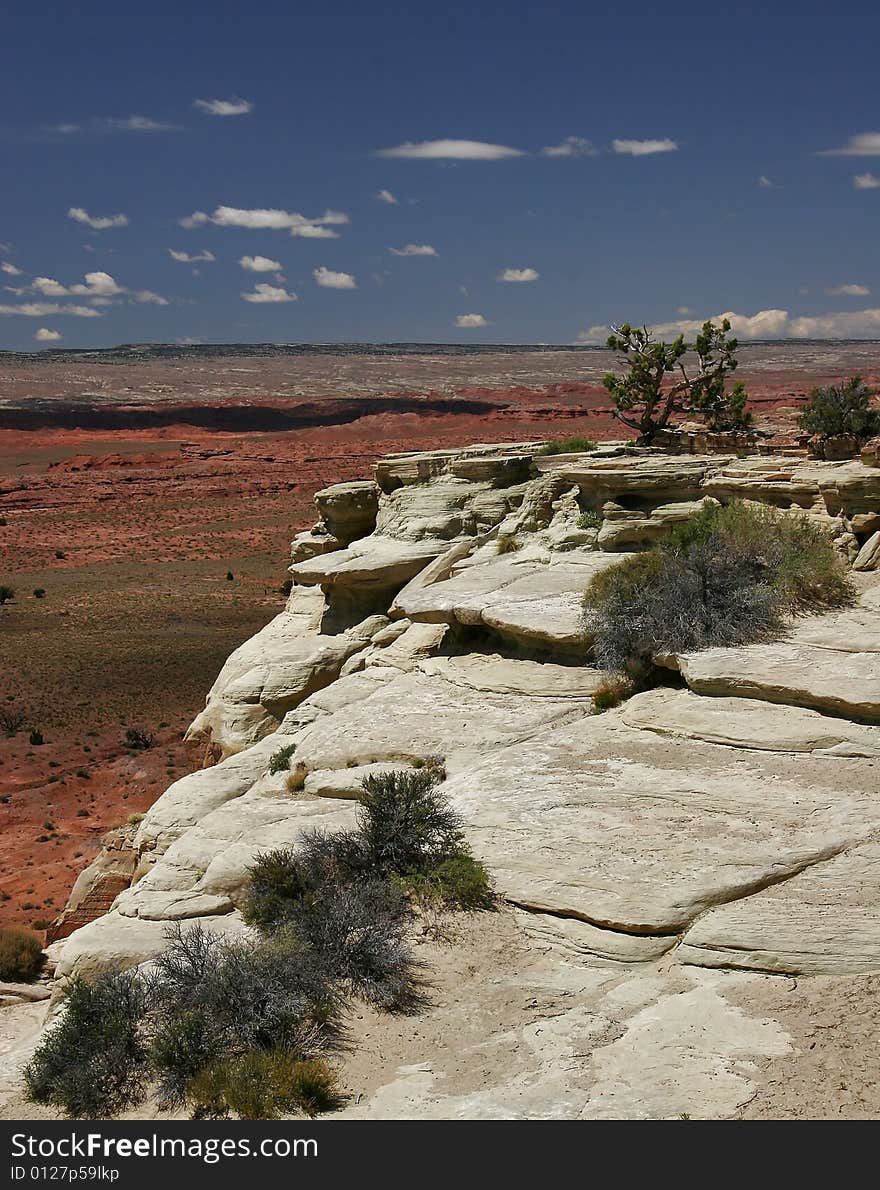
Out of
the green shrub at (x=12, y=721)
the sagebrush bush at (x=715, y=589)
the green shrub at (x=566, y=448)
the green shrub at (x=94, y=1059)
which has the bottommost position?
the green shrub at (x=12, y=721)

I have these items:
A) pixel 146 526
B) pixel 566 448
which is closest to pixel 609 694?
pixel 566 448

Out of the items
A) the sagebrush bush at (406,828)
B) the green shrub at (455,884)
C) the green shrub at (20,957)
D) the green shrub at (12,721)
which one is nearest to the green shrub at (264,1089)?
the green shrub at (455,884)

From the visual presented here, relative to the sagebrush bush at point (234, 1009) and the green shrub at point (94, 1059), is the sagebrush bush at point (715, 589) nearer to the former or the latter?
the sagebrush bush at point (234, 1009)

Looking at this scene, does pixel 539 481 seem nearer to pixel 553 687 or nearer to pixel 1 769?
pixel 553 687

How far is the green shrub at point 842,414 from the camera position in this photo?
23.2 m

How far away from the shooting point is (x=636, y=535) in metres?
16.5

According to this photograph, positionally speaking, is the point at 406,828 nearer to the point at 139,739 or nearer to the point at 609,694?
the point at 609,694

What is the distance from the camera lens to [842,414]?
23562 mm

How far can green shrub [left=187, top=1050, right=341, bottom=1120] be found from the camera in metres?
6.49

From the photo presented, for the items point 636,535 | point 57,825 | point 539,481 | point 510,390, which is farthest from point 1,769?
point 510,390

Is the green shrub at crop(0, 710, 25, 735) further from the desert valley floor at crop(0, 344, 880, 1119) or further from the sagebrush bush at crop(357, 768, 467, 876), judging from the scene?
the sagebrush bush at crop(357, 768, 467, 876)

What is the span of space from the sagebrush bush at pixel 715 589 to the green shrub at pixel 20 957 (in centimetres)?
917
